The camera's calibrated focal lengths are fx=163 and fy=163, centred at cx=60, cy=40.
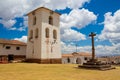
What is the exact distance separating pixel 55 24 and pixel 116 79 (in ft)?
Result: 80.4

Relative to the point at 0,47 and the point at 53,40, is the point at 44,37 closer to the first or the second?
A: the point at 53,40

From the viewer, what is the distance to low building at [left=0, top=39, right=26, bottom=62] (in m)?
36.5

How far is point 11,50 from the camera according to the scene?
37.8 meters

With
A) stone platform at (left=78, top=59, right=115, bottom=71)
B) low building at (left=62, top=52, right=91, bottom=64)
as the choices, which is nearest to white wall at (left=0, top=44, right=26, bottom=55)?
low building at (left=62, top=52, right=91, bottom=64)

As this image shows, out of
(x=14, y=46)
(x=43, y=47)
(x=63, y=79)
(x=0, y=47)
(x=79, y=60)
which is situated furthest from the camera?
(x=79, y=60)

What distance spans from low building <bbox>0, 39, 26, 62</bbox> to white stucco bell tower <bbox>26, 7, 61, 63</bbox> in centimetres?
522

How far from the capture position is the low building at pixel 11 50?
120 feet

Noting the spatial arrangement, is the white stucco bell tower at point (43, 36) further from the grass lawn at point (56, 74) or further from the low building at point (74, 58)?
the low building at point (74, 58)

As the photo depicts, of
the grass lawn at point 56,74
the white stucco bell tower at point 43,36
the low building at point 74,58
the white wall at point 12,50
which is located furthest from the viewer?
the low building at point 74,58

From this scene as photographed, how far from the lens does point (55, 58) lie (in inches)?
1326

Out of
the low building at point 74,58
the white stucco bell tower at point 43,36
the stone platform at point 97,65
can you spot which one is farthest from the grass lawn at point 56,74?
the low building at point 74,58

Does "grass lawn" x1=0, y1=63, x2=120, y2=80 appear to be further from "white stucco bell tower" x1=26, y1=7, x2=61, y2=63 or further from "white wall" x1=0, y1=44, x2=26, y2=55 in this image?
"white wall" x1=0, y1=44, x2=26, y2=55

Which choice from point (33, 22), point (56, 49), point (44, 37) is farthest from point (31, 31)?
point (56, 49)

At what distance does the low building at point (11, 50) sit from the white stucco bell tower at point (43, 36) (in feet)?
17.1
